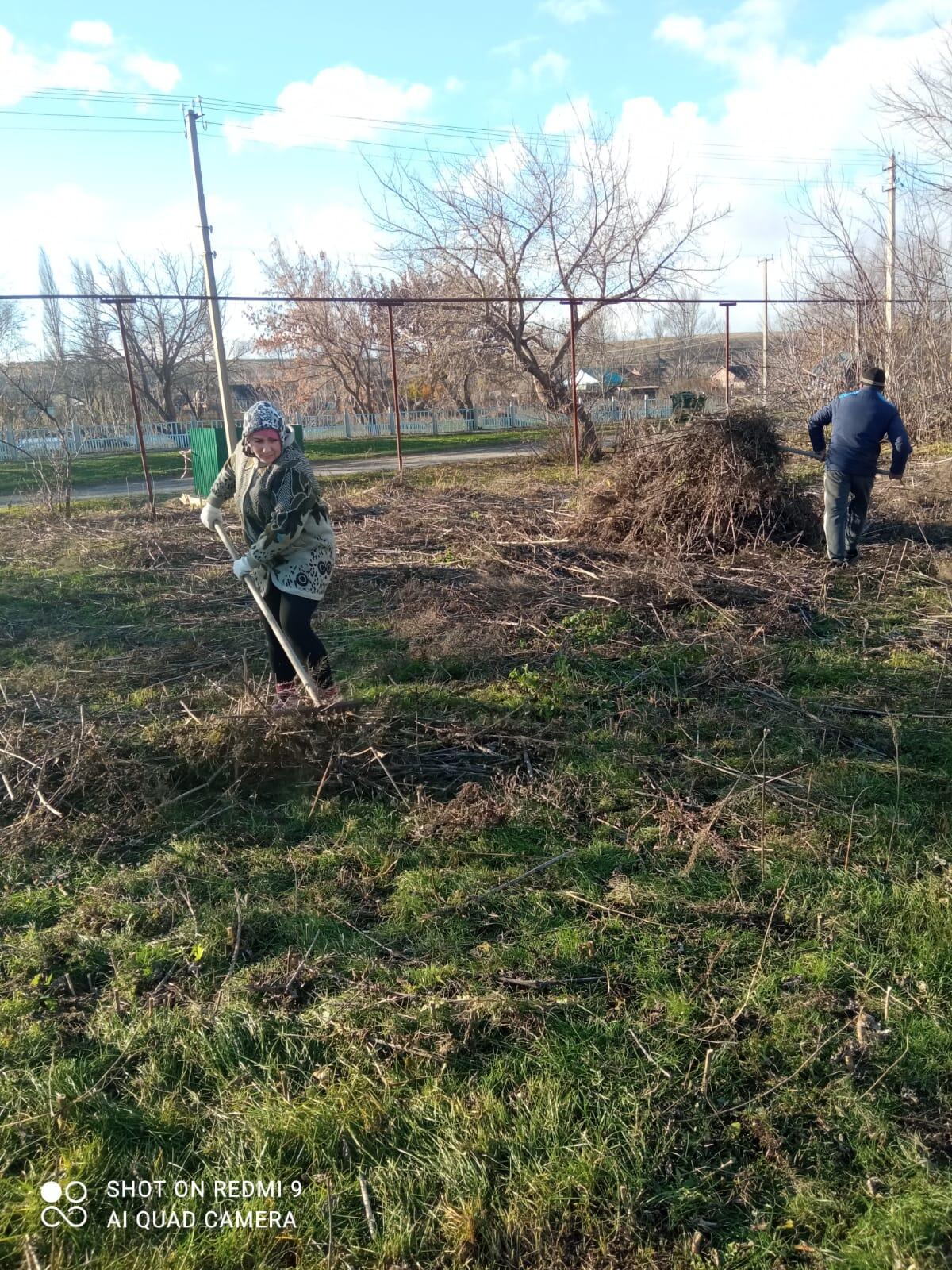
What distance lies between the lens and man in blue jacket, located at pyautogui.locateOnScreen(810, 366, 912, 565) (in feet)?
23.0

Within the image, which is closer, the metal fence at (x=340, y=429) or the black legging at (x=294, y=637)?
the black legging at (x=294, y=637)

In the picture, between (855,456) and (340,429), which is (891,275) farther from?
(340,429)

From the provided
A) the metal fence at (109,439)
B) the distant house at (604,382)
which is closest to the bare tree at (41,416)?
the metal fence at (109,439)

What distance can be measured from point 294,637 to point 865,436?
5087 millimetres

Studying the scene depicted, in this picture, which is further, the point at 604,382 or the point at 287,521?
the point at 604,382

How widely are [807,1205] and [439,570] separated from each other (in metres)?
6.42

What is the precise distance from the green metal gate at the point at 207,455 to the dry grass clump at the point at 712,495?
8.11 m

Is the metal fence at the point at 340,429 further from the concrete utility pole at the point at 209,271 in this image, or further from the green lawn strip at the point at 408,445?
the concrete utility pole at the point at 209,271

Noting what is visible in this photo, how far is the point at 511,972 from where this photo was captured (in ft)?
8.71

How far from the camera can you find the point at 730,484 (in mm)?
7727

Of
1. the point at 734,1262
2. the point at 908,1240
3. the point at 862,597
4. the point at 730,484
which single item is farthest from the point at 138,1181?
the point at 730,484

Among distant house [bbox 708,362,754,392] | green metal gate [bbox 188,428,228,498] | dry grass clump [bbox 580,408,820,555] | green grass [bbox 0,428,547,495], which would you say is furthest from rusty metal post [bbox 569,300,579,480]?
green metal gate [bbox 188,428,228,498]

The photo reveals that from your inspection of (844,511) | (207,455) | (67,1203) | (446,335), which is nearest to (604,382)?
(446,335)

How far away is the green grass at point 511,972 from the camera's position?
1.96 m
